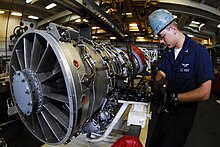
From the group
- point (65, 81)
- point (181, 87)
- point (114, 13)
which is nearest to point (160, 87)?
point (181, 87)

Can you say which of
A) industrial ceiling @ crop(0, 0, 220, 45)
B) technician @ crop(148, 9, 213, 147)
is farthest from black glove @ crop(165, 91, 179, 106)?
industrial ceiling @ crop(0, 0, 220, 45)

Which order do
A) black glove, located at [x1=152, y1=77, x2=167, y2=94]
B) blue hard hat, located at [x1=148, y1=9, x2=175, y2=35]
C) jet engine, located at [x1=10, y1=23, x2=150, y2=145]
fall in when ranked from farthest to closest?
blue hard hat, located at [x1=148, y1=9, x2=175, y2=35] → black glove, located at [x1=152, y1=77, x2=167, y2=94] → jet engine, located at [x1=10, y1=23, x2=150, y2=145]

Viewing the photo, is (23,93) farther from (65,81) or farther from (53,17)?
(53,17)

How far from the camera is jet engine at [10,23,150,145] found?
0.79m

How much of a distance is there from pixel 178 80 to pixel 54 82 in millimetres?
848

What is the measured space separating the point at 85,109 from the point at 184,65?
2.51 ft

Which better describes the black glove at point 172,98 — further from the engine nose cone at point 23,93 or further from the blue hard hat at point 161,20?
the engine nose cone at point 23,93

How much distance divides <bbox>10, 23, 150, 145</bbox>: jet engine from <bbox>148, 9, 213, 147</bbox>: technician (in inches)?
18.5

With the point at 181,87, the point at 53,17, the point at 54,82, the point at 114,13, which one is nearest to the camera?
the point at 54,82

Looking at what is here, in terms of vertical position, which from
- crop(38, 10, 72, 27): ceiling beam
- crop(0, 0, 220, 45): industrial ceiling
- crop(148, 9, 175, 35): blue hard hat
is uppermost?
crop(0, 0, 220, 45): industrial ceiling

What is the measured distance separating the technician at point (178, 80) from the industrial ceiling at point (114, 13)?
0.52 m

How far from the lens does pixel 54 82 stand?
98cm

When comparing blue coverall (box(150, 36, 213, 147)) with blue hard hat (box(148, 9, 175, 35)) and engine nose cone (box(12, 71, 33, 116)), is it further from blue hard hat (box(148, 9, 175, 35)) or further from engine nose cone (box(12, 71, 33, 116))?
engine nose cone (box(12, 71, 33, 116))

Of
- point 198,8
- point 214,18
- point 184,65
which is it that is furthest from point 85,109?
point 214,18
